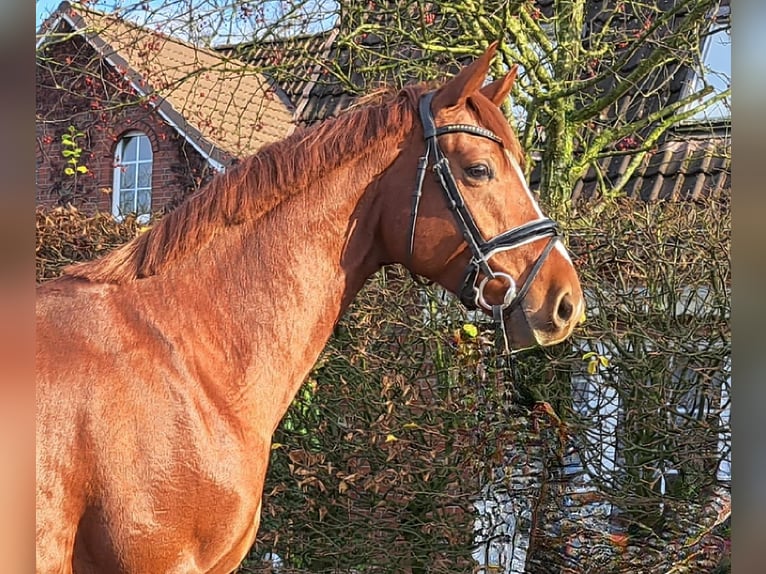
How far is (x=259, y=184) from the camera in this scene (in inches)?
79.5

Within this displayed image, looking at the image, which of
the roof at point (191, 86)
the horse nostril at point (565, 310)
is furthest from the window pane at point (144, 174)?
the horse nostril at point (565, 310)

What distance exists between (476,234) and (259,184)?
0.61 metres

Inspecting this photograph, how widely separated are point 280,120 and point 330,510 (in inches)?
81.2

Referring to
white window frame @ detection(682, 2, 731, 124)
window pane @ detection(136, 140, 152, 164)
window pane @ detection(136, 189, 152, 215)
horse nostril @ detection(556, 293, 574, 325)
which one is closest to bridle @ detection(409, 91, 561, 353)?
horse nostril @ detection(556, 293, 574, 325)

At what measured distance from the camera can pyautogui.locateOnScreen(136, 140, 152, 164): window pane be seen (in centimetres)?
458

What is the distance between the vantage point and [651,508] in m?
3.24

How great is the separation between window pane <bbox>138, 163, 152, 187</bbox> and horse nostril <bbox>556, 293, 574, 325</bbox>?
3.33m

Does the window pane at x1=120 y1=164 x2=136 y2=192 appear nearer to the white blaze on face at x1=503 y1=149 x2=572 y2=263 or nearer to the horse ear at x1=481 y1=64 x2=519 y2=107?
the horse ear at x1=481 y1=64 x2=519 y2=107

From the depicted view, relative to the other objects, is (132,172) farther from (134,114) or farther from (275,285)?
(275,285)

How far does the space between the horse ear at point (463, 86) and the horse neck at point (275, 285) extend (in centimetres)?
20

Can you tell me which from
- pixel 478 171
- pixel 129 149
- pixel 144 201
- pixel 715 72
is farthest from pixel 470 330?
pixel 129 149

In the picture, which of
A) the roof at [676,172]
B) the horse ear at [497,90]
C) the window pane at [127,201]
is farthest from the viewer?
the window pane at [127,201]

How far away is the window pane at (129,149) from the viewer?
15.1ft

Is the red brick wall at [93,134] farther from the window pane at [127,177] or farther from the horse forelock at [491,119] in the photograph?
the horse forelock at [491,119]
